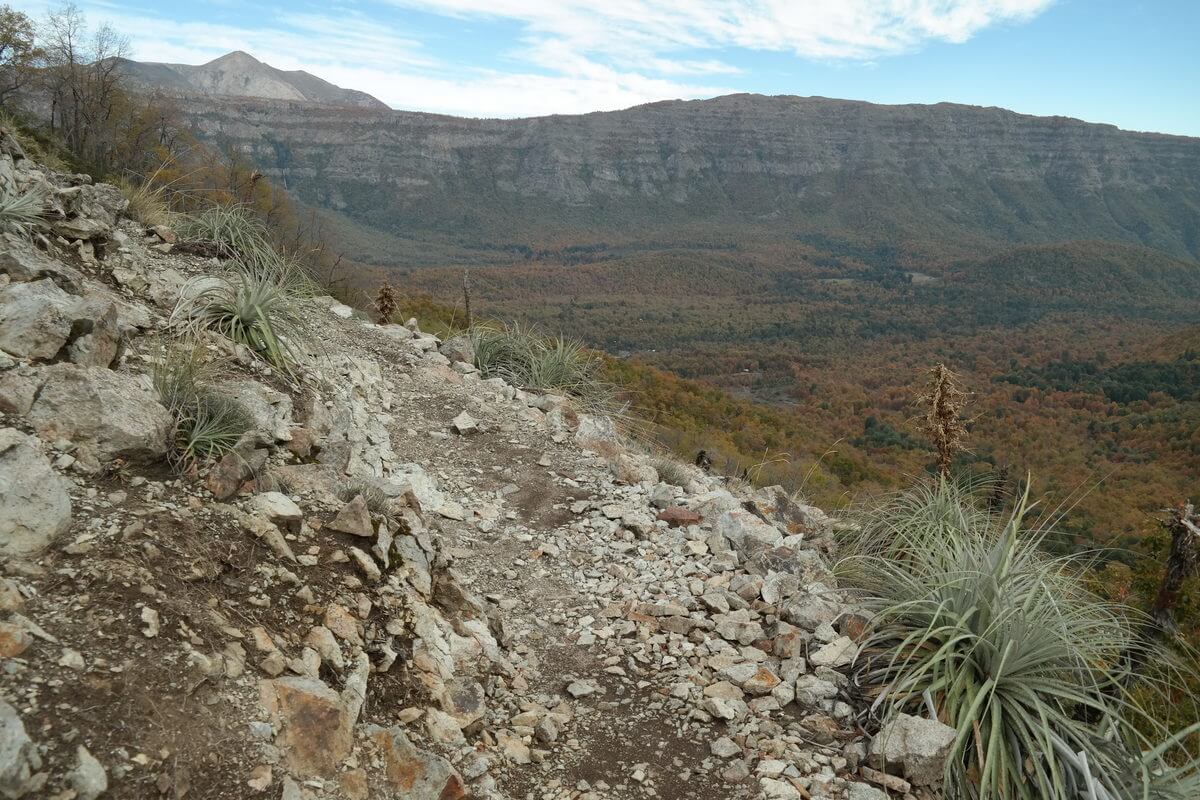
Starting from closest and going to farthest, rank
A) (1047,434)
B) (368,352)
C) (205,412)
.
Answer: (205,412), (368,352), (1047,434)

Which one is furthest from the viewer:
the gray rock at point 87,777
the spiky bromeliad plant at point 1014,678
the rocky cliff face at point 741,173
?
the rocky cliff face at point 741,173

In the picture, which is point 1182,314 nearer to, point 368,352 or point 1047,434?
point 1047,434

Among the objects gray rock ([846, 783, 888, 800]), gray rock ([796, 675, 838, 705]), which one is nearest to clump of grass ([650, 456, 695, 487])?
gray rock ([796, 675, 838, 705])

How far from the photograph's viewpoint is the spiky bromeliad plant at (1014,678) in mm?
3207

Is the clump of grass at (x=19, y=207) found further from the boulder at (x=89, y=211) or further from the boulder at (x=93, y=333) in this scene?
the boulder at (x=93, y=333)

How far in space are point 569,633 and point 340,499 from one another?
1.62 metres

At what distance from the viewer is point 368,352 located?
27.3ft

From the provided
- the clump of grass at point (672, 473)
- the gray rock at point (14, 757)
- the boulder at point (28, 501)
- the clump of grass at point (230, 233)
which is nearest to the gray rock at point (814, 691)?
the clump of grass at point (672, 473)

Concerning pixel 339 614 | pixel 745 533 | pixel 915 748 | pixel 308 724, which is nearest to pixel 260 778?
pixel 308 724

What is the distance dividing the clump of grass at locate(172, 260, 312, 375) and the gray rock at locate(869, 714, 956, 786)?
471 centimetres

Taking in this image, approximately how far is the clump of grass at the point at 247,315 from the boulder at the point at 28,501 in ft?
7.65

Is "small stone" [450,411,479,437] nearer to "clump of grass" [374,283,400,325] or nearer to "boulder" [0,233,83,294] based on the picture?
"boulder" [0,233,83,294]

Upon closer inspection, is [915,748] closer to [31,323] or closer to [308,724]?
[308,724]

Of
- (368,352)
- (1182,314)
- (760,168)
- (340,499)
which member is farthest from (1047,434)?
(760,168)
